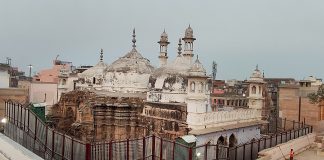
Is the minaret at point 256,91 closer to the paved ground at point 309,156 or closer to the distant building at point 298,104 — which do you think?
the distant building at point 298,104

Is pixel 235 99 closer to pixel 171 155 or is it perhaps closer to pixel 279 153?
pixel 279 153

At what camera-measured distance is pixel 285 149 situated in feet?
48.4

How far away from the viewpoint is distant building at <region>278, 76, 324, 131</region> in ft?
85.6

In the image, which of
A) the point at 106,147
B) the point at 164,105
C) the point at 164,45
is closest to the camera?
the point at 106,147

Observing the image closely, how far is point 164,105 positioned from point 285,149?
675 cm

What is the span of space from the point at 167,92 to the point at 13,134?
824 centimetres

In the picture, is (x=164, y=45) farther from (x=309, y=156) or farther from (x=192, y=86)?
(x=309, y=156)

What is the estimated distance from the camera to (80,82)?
95.2 feet

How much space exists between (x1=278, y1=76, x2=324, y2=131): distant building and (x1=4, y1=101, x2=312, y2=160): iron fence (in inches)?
488

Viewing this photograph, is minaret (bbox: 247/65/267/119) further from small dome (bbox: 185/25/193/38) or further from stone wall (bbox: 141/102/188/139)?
stone wall (bbox: 141/102/188/139)

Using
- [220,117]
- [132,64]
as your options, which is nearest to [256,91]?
[220,117]

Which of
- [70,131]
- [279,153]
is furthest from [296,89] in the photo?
[70,131]

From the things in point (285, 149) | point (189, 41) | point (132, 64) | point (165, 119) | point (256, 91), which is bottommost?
point (285, 149)

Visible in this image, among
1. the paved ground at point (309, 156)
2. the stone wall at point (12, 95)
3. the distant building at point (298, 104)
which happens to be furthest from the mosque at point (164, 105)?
the distant building at point (298, 104)
